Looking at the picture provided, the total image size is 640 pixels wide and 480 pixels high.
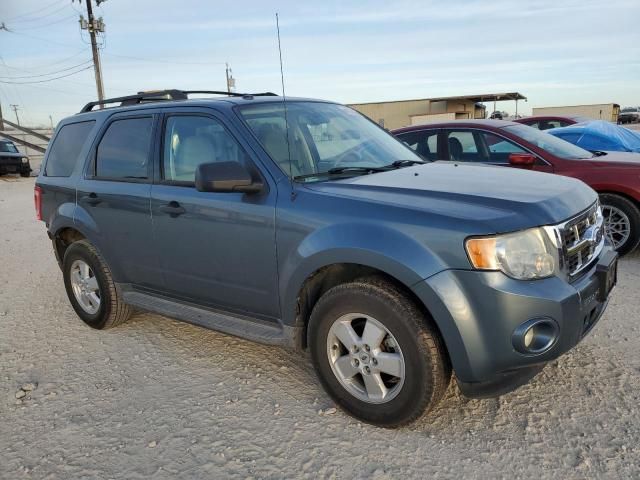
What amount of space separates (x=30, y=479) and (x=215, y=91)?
3.22 metres

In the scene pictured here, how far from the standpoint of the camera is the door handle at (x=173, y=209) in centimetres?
353

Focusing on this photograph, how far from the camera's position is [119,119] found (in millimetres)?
4215

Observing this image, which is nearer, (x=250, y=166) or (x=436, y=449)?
(x=436, y=449)

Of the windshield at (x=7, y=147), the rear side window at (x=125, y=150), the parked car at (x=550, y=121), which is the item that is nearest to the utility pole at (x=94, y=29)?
the windshield at (x=7, y=147)

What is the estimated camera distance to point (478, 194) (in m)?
2.71

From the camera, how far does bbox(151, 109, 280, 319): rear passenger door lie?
125 inches

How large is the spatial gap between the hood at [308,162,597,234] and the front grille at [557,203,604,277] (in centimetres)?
5

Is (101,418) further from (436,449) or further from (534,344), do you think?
(534,344)

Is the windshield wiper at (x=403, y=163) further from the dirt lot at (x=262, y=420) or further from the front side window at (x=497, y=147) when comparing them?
the front side window at (x=497, y=147)

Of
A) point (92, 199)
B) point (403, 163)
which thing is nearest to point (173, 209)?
point (92, 199)

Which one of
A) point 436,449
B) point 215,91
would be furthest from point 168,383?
point 215,91

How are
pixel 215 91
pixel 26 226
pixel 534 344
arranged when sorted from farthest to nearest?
pixel 26 226
pixel 215 91
pixel 534 344

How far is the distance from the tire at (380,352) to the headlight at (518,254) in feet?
1.44

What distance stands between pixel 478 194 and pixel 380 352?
3.16 ft
